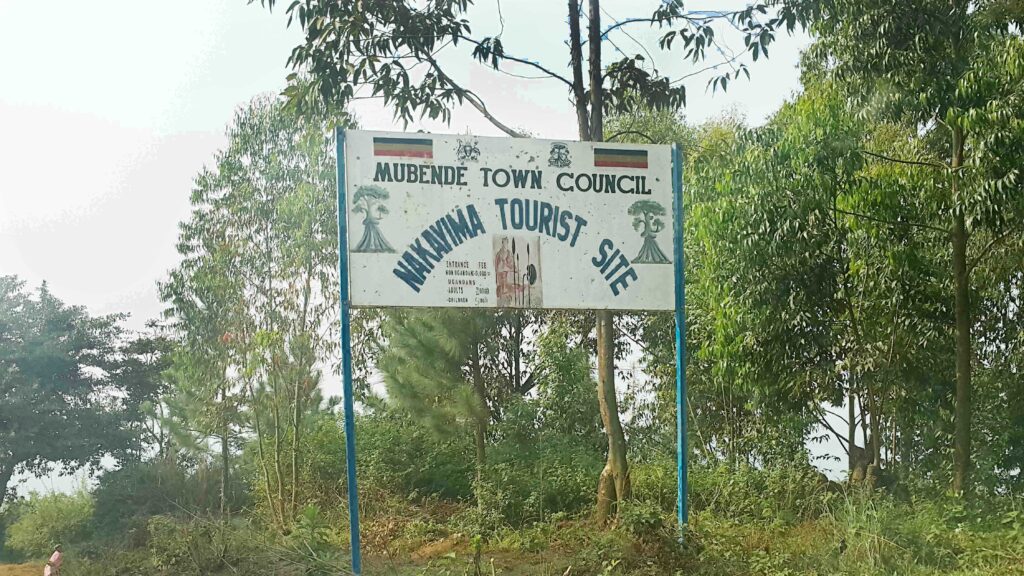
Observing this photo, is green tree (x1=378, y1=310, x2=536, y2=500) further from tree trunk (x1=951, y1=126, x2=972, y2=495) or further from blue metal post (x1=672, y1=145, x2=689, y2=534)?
tree trunk (x1=951, y1=126, x2=972, y2=495)

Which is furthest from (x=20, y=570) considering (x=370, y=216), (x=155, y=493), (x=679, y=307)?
(x=679, y=307)

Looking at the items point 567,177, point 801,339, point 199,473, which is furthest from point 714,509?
point 199,473

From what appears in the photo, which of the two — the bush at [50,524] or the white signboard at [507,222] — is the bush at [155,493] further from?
the white signboard at [507,222]

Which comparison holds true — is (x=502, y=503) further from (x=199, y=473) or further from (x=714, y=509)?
(x=199, y=473)

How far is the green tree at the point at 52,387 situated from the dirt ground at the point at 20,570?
2.98m

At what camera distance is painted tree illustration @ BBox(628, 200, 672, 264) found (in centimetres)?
721

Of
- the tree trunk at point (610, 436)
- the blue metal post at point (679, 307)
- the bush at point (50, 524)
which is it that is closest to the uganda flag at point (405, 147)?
the blue metal post at point (679, 307)

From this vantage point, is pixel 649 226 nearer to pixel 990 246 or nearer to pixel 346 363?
pixel 346 363

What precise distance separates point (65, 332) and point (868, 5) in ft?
41.0

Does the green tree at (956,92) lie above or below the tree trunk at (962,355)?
above

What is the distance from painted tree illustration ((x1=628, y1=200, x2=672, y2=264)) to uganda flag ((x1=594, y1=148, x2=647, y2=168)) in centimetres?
29

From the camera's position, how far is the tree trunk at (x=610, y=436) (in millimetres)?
7922

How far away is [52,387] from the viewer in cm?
1479

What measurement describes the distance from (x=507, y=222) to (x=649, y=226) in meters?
1.10
